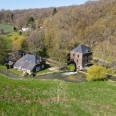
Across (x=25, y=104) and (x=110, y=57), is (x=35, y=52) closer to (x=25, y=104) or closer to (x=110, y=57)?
(x=110, y=57)

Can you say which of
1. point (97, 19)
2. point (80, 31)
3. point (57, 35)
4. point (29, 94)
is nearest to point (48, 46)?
point (57, 35)

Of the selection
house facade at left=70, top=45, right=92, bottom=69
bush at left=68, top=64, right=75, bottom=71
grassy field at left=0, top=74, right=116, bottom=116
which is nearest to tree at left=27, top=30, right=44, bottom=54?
house facade at left=70, top=45, right=92, bottom=69

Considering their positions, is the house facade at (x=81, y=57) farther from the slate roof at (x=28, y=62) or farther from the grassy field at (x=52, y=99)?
the grassy field at (x=52, y=99)

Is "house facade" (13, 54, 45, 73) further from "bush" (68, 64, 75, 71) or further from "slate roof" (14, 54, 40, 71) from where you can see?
"bush" (68, 64, 75, 71)

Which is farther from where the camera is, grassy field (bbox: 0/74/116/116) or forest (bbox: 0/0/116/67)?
forest (bbox: 0/0/116/67)

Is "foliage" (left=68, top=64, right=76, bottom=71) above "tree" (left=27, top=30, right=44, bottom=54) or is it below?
below

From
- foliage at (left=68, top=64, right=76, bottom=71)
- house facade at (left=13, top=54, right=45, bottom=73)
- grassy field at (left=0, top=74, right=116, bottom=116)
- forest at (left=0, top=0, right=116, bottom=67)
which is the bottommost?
foliage at (left=68, top=64, right=76, bottom=71)

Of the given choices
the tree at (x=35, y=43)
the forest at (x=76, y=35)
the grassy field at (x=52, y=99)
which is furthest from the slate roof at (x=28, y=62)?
the grassy field at (x=52, y=99)

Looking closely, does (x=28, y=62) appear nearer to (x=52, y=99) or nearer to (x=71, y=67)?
(x=71, y=67)
